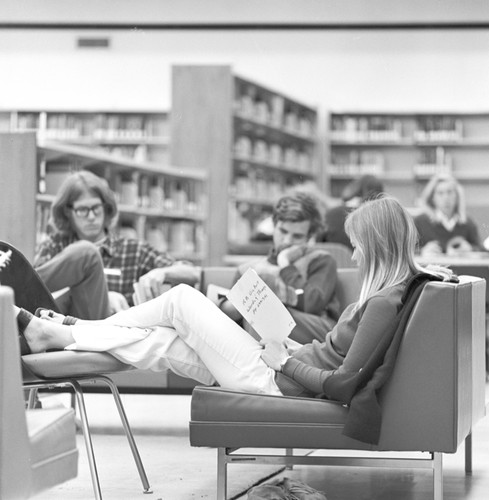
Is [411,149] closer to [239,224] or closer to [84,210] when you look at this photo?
[239,224]

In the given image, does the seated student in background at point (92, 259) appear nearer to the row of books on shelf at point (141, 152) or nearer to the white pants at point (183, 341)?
the white pants at point (183, 341)

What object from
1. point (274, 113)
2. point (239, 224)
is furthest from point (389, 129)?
point (239, 224)

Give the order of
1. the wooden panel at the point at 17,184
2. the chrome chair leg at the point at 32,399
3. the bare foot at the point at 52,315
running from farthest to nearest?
the wooden panel at the point at 17,184
the chrome chair leg at the point at 32,399
the bare foot at the point at 52,315

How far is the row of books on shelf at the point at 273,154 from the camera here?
9680 millimetres

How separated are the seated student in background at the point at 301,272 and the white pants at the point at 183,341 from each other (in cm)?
78

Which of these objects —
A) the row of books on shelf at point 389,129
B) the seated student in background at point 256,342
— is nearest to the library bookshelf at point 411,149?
the row of books on shelf at point 389,129

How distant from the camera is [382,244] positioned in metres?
2.74

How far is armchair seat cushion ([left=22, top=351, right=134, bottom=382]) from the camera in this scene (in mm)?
2859

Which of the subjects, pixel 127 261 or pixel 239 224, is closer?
pixel 127 261

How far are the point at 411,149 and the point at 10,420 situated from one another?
404 inches

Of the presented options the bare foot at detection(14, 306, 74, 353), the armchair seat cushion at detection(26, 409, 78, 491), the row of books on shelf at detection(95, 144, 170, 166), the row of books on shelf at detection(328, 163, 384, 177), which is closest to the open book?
the bare foot at detection(14, 306, 74, 353)

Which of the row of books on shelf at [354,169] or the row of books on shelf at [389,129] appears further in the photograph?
the row of books on shelf at [354,169]

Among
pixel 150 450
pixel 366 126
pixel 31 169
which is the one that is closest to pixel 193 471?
pixel 150 450

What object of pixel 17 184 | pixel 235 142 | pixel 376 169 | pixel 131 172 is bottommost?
pixel 17 184
